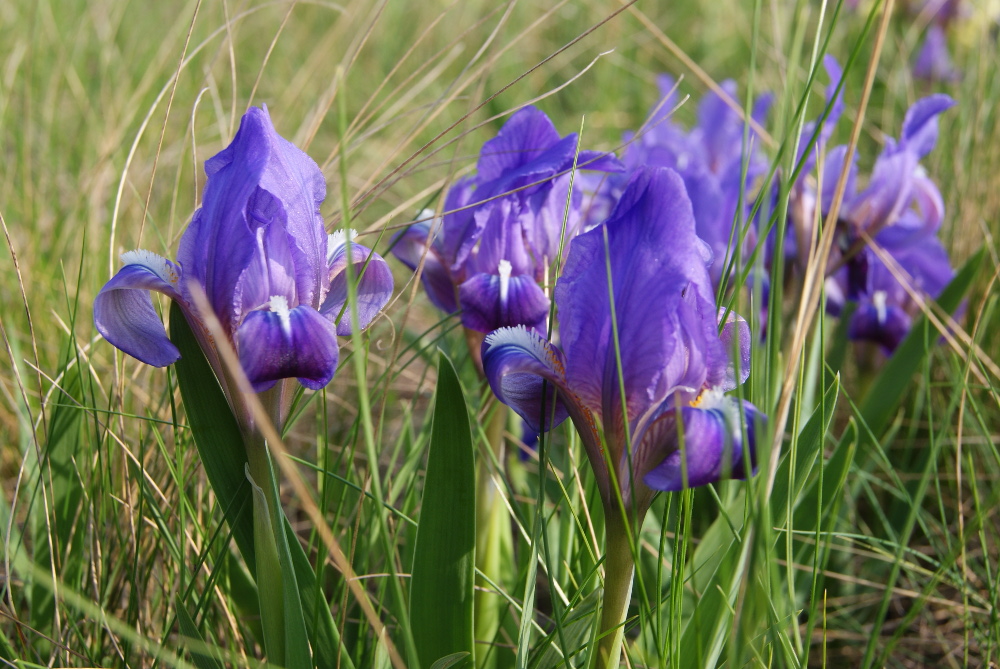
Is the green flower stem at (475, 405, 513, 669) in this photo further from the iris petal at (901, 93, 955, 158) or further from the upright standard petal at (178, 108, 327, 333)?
the iris petal at (901, 93, 955, 158)

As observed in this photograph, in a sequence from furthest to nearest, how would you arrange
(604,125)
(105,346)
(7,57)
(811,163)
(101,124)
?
(604,125), (7,57), (101,124), (811,163), (105,346)

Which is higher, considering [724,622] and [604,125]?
[604,125]

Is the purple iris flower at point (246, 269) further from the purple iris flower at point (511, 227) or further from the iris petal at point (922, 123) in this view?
the iris petal at point (922, 123)

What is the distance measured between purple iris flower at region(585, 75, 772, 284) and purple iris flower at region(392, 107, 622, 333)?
0.14 m

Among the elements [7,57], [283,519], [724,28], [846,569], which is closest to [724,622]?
[283,519]

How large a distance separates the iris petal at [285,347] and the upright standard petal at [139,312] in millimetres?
140

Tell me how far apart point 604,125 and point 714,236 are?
61.7 inches

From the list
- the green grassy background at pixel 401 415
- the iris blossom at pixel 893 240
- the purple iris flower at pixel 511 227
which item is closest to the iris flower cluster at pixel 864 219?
the iris blossom at pixel 893 240

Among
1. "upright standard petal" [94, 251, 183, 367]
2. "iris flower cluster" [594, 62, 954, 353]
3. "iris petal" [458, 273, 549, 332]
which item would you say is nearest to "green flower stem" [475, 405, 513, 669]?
"iris petal" [458, 273, 549, 332]

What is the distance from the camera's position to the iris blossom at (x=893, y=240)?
1753 mm

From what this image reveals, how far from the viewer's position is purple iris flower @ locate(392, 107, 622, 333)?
112 cm

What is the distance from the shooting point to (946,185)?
7.61ft

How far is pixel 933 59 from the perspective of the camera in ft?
12.1

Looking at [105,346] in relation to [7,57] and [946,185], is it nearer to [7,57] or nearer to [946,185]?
[7,57]
